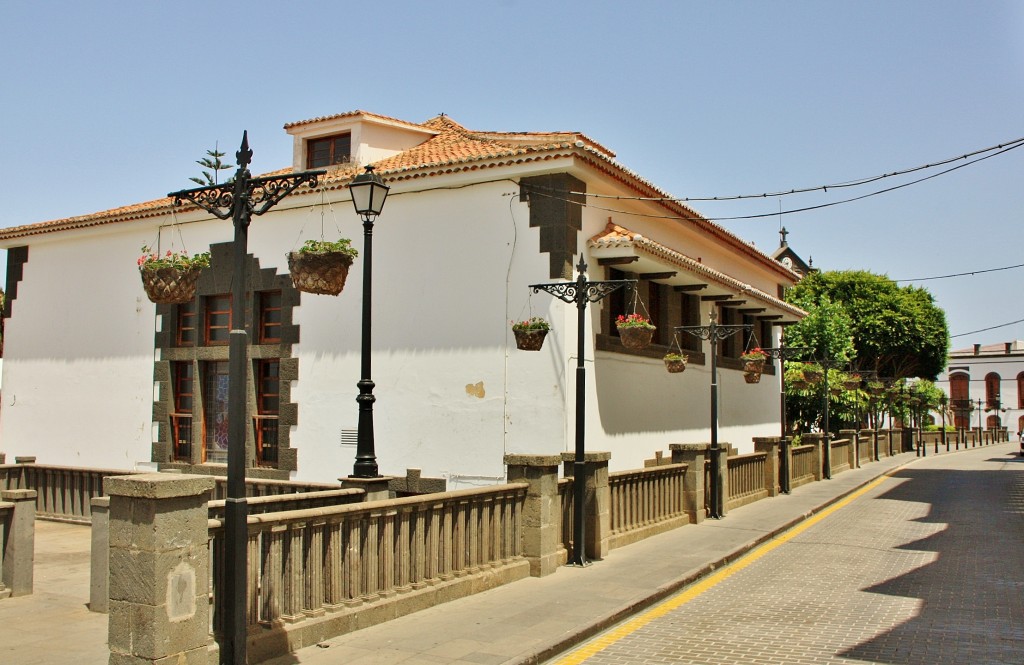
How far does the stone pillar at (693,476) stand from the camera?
52.4 feet

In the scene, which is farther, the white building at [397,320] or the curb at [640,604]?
the white building at [397,320]

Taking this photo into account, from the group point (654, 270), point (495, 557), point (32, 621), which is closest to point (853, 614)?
point (495, 557)

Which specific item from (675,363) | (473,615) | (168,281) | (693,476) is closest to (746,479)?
(675,363)

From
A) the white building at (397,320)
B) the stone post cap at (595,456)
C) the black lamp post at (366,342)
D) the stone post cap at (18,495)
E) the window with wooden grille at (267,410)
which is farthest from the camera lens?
the window with wooden grille at (267,410)

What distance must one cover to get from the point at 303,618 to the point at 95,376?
15.2 m

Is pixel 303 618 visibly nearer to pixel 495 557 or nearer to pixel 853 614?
pixel 495 557

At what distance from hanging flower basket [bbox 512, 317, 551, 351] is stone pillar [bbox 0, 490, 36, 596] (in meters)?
7.34

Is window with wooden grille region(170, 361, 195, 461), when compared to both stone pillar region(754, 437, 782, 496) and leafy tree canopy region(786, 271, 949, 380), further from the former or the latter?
leafy tree canopy region(786, 271, 949, 380)

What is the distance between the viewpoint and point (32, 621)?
27.2 feet

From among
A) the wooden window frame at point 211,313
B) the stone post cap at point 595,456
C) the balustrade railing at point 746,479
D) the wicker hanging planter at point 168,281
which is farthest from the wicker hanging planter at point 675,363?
the wicker hanging planter at point 168,281

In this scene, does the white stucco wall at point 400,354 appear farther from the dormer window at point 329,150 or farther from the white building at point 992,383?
the white building at point 992,383

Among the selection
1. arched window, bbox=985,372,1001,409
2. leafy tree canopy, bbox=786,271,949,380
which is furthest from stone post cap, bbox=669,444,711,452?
arched window, bbox=985,372,1001,409

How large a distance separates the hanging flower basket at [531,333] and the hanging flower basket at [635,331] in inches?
51.7

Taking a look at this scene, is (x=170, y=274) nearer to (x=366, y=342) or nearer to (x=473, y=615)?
(x=366, y=342)
